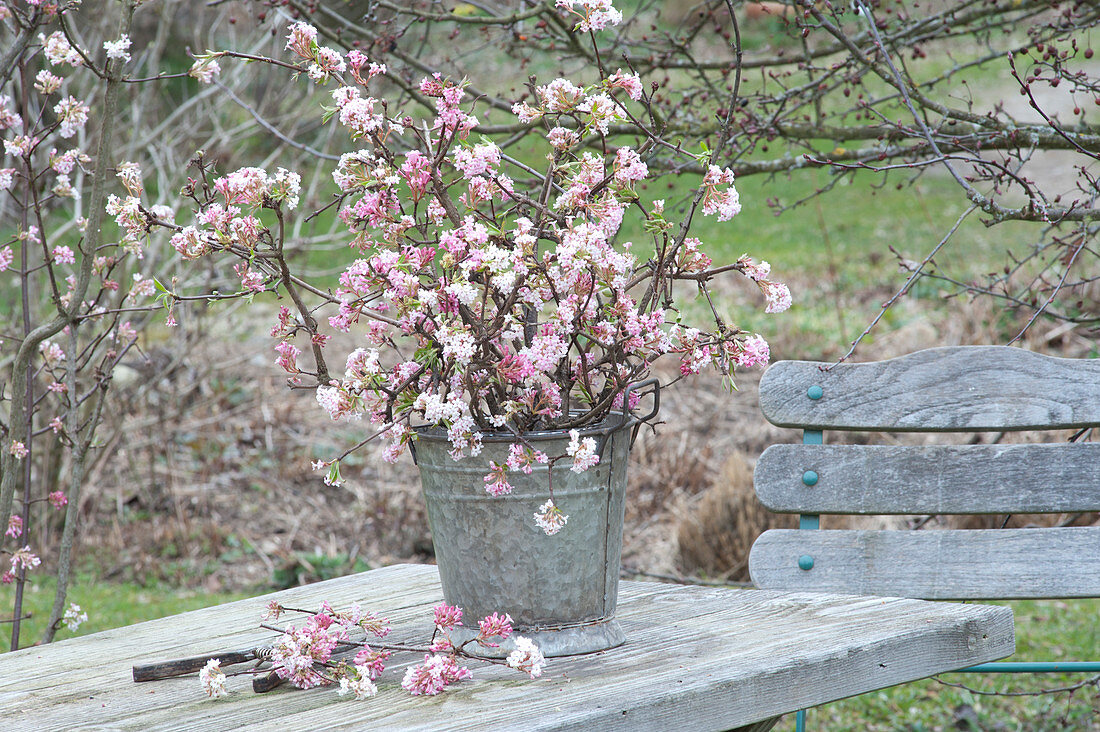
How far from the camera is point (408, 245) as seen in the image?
1396mm

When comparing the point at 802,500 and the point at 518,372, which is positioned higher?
the point at 518,372

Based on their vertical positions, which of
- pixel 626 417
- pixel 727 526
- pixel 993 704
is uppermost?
pixel 626 417

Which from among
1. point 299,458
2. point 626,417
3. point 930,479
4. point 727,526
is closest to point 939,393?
point 930,479

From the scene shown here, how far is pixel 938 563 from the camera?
7.56 ft

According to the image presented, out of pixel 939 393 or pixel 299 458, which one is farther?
pixel 299 458

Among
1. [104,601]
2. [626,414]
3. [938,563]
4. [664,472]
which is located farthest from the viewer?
[664,472]

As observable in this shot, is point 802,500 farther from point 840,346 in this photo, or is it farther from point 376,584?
point 840,346

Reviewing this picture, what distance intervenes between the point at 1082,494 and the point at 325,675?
178cm

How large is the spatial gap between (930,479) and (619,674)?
1281mm

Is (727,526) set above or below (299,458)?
below

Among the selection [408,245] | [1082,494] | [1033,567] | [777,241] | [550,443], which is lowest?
[1033,567]

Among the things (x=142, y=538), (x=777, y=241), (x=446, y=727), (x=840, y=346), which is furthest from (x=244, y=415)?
(x=777, y=241)

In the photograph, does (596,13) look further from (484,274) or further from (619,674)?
(619,674)

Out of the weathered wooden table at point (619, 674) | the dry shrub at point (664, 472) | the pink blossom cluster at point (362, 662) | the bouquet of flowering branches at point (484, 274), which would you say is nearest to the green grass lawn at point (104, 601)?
the dry shrub at point (664, 472)
